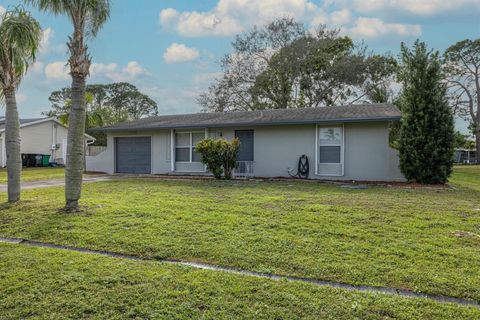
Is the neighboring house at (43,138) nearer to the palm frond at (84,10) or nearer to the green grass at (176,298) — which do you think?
the palm frond at (84,10)

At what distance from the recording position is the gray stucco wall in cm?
1291

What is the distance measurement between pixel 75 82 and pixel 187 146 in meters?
9.05

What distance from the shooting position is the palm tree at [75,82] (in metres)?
7.12

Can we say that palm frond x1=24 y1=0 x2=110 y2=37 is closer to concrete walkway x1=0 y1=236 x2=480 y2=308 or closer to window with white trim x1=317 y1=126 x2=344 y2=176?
concrete walkway x1=0 y1=236 x2=480 y2=308

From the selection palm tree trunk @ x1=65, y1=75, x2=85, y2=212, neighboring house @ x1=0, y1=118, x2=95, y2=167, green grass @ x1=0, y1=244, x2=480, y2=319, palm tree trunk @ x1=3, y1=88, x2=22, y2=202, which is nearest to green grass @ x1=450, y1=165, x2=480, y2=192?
green grass @ x1=0, y1=244, x2=480, y2=319

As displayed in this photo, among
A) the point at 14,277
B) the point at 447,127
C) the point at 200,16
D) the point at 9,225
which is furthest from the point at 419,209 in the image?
the point at 200,16

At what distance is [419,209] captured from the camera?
274 inches

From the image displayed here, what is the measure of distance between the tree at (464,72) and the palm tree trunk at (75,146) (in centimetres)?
3404

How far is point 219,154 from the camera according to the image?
13156 millimetres

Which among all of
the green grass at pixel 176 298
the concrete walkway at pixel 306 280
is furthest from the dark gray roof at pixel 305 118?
the green grass at pixel 176 298

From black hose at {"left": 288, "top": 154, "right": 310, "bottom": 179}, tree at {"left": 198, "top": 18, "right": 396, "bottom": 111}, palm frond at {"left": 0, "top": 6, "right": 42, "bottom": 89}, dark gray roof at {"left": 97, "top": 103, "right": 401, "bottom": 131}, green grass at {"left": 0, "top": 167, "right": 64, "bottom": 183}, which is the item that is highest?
tree at {"left": 198, "top": 18, "right": 396, "bottom": 111}

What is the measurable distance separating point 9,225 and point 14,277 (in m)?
2.91

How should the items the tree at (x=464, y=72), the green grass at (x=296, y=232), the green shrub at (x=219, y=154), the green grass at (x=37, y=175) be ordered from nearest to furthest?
the green grass at (x=296, y=232), the green shrub at (x=219, y=154), the green grass at (x=37, y=175), the tree at (x=464, y=72)

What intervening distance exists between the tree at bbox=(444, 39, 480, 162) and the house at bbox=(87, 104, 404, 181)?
23648 mm
